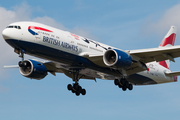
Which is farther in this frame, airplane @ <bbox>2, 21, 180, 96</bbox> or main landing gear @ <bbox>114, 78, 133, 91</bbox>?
main landing gear @ <bbox>114, 78, 133, 91</bbox>

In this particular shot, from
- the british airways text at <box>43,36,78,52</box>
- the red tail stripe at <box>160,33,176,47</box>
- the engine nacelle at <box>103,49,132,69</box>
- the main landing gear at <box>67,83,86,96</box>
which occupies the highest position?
the red tail stripe at <box>160,33,176,47</box>

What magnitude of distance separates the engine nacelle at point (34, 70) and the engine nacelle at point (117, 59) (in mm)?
8276

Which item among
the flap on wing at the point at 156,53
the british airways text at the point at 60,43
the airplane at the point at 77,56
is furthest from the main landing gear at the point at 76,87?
the flap on wing at the point at 156,53

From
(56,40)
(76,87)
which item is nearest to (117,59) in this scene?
(56,40)

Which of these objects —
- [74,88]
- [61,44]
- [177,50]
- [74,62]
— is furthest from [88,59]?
[177,50]

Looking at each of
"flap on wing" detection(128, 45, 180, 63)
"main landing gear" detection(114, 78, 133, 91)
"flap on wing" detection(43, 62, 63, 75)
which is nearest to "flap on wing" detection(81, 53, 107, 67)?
"flap on wing" detection(128, 45, 180, 63)

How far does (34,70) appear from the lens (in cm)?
3575

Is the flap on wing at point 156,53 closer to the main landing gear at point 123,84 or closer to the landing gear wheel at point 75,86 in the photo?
the main landing gear at point 123,84

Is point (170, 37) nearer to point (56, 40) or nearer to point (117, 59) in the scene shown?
point (117, 59)

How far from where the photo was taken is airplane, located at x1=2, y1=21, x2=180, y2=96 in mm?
29875

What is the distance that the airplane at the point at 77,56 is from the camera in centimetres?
2988

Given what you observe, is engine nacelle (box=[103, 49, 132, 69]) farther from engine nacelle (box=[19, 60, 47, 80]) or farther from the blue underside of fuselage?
engine nacelle (box=[19, 60, 47, 80])

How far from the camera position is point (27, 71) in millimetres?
36469

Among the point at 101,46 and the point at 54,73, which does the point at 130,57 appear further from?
the point at 54,73
